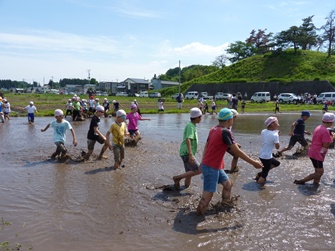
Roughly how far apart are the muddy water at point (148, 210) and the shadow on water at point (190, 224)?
0.05ft

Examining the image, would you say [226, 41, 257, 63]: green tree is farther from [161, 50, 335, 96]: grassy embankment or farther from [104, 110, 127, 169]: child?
[104, 110, 127, 169]: child

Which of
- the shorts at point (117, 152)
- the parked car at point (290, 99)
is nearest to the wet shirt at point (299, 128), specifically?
the shorts at point (117, 152)

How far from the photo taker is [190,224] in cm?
496

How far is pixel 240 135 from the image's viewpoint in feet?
50.0

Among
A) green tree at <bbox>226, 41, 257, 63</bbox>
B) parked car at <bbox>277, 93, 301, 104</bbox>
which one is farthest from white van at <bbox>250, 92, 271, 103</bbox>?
green tree at <bbox>226, 41, 257, 63</bbox>

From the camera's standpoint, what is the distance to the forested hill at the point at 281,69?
209 ft

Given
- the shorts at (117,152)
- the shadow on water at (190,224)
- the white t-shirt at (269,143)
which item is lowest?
the shadow on water at (190,224)

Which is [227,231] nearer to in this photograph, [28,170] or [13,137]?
[28,170]

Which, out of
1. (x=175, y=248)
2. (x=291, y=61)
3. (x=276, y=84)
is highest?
(x=291, y=61)

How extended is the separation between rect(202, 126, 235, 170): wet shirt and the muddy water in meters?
0.93

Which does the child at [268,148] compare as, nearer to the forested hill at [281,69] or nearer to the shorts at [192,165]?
the shorts at [192,165]

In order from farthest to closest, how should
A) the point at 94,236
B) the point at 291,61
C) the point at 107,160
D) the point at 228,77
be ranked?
the point at 228,77, the point at 291,61, the point at 107,160, the point at 94,236

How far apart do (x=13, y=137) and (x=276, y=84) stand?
2231 inches

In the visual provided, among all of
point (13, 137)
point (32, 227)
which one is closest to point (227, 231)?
point (32, 227)
